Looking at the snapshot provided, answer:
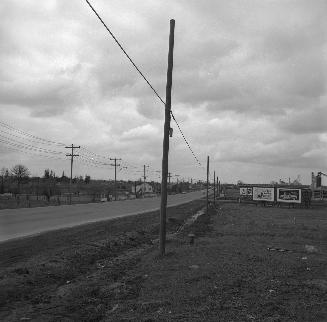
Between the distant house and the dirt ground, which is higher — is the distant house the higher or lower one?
the higher one

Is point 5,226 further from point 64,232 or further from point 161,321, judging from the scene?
point 161,321

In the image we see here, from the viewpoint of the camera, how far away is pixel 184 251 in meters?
15.6

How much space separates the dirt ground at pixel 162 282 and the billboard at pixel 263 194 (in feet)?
191

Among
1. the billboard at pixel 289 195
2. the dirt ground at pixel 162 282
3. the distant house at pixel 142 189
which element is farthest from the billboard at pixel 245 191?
the dirt ground at pixel 162 282

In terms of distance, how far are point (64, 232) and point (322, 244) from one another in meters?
11.3

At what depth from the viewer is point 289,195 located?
72812 millimetres

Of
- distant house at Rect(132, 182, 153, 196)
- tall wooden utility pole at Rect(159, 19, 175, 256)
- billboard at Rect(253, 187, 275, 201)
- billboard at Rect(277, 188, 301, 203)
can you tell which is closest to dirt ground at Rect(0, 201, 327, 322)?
tall wooden utility pole at Rect(159, 19, 175, 256)

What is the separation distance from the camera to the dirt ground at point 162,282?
7922mm

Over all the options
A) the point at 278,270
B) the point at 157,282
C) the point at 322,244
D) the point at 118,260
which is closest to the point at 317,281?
the point at 278,270

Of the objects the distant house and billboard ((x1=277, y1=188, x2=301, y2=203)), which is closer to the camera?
billboard ((x1=277, y1=188, x2=301, y2=203))

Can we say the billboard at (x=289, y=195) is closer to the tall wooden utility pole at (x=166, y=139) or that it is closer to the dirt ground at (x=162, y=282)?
the dirt ground at (x=162, y=282)

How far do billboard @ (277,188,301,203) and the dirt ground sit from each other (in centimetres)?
5563

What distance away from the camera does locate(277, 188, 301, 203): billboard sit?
71688 millimetres

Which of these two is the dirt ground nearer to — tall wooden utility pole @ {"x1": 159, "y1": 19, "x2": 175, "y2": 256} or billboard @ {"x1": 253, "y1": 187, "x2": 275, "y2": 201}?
tall wooden utility pole @ {"x1": 159, "y1": 19, "x2": 175, "y2": 256}
